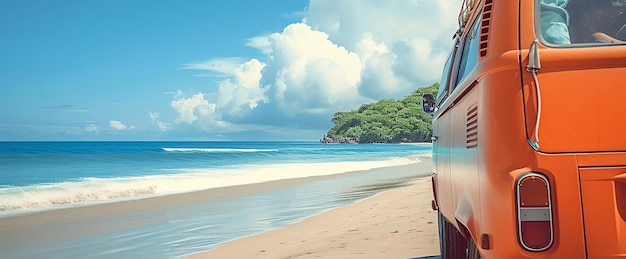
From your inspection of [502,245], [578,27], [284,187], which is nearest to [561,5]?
[578,27]

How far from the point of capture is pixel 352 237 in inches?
377

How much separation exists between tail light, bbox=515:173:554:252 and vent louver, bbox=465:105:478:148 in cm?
40

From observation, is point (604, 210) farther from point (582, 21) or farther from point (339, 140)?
point (339, 140)

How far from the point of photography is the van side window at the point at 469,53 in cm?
338

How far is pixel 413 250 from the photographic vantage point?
26.4 feet

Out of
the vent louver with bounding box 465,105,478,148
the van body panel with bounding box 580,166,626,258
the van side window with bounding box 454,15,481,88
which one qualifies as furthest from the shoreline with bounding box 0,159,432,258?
the van body panel with bounding box 580,166,626,258

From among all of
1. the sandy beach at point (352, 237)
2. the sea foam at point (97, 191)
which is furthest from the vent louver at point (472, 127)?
the sea foam at point (97, 191)

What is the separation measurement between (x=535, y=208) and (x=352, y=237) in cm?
721

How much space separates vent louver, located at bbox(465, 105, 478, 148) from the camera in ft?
9.40

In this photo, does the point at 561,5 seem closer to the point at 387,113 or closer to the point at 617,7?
the point at 617,7

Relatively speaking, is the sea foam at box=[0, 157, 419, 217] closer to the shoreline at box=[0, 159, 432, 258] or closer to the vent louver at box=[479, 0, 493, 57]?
the shoreline at box=[0, 159, 432, 258]

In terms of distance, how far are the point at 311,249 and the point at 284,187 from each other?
12.3m

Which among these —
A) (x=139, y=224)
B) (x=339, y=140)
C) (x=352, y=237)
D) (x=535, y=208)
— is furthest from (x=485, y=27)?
(x=339, y=140)

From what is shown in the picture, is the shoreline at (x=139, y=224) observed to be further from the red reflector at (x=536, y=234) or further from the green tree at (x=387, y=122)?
the green tree at (x=387, y=122)
